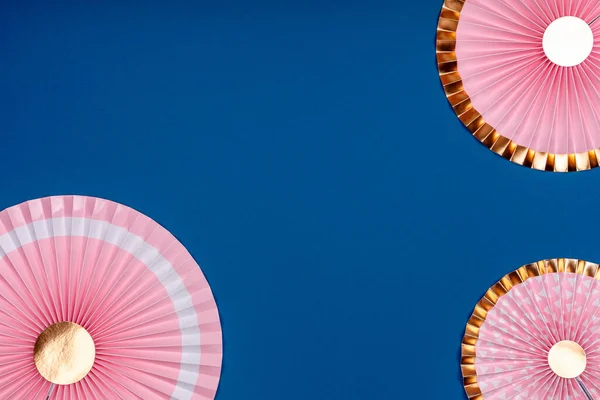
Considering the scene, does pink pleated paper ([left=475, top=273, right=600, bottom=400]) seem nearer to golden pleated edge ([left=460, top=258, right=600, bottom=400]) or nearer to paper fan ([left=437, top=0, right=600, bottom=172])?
golden pleated edge ([left=460, top=258, right=600, bottom=400])

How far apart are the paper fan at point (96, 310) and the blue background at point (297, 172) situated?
0.06 meters

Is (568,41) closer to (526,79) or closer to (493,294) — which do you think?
(526,79)

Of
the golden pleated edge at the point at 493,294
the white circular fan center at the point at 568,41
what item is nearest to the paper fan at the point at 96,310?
Answer: the golden pleated edge at the point at 493,294

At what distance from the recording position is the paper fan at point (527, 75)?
1201 millimetres

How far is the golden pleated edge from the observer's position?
122 cm

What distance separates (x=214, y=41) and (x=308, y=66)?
201 millimetres

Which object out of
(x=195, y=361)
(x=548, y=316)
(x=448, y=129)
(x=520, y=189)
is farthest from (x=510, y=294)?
(x=195, y=361)

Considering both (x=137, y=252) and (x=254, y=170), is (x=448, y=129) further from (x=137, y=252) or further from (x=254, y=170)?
(x=137, y=252)

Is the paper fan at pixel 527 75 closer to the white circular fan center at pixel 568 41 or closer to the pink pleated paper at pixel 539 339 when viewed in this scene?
the white circular fan center at pixel 568 41

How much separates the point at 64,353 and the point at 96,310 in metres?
0.10

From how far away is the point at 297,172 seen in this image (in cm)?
125

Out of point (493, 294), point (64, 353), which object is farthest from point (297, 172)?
point (64, 353)

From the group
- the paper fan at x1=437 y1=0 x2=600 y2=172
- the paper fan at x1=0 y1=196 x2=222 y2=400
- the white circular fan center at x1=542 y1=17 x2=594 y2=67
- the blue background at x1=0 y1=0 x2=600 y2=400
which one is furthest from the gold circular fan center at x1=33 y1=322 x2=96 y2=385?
the white circular fan center at x1=542 y1=17 x2=594 y2=67

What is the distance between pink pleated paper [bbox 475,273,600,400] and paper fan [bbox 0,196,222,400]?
56 cm
